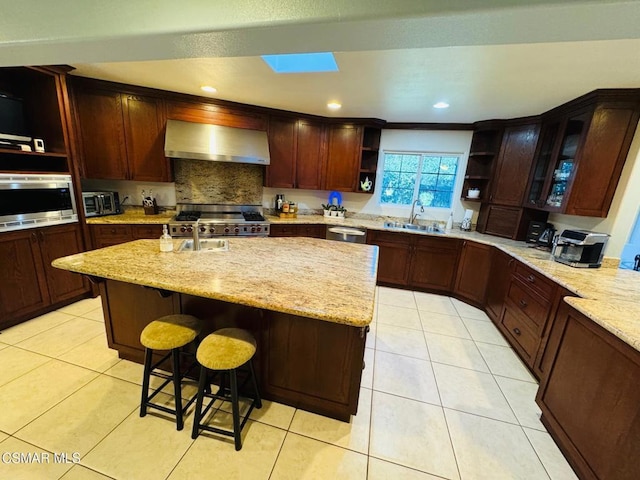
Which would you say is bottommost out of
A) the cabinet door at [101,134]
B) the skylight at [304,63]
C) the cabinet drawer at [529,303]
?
the cabinet drawer at [529,303]

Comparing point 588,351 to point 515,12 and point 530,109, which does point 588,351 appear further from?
point 530,109

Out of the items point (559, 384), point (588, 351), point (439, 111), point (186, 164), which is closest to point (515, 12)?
point (588, 351)

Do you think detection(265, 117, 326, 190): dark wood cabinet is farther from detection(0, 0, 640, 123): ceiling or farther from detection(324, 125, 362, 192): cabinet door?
detection(0, 0, 640, 123): ceiling

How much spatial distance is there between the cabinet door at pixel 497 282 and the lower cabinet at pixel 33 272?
4.67 meters

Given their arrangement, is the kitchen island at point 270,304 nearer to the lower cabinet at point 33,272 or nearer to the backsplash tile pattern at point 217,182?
the lower cabinet at point 33,272

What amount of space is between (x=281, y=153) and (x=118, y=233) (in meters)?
2.32

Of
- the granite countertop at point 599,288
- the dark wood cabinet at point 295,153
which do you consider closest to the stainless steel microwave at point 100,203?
the dark wood cabinet at point 295,153

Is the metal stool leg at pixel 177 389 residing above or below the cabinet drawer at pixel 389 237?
below

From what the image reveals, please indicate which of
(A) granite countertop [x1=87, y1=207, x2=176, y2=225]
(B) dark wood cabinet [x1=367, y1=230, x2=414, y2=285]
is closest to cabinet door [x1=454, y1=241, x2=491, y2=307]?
(B) dark wood cabinet [x1=367, y1=230, x2=414, y2=285]

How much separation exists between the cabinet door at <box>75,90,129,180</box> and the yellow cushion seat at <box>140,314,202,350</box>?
2538 millimetres

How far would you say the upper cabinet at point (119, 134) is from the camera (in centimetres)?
289

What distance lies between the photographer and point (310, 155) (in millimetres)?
3908

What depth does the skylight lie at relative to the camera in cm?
211

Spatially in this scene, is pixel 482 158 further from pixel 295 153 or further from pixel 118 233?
pixel 118 233
